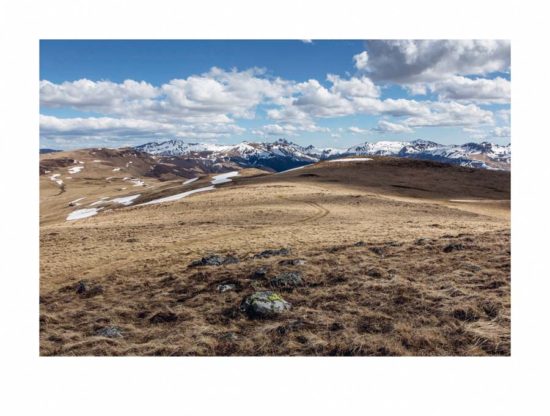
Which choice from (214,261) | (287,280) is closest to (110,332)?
(287,280)

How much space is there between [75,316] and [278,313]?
8.01 metres

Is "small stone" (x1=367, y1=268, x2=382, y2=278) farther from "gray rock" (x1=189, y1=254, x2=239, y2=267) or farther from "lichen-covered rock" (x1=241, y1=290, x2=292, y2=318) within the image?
"gray rock" (x1=189, y1=254, x2=239, y2=267)

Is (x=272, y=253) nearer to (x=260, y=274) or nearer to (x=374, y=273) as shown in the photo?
(x=260, y=274)

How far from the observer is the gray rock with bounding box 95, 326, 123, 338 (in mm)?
12344

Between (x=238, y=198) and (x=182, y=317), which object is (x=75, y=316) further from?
(x=238, y=198)

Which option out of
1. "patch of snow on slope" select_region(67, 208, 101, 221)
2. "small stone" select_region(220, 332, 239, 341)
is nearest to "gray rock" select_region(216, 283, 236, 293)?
"small stone" select_region(220, 332, 239, 341)

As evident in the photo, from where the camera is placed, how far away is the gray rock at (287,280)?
51.1ft

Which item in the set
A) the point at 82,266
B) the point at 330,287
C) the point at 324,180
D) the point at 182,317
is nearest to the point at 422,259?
the point at 330,287

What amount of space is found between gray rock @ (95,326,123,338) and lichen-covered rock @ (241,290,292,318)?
4073 millimetres

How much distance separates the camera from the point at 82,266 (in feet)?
78.2

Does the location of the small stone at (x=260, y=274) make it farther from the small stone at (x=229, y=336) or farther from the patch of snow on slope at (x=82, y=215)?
the patch of snow on slope at (x=82, y=215)

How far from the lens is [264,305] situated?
13.0 metres

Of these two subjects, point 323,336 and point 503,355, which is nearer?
point 503,355

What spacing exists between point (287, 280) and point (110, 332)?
22.3 feet
